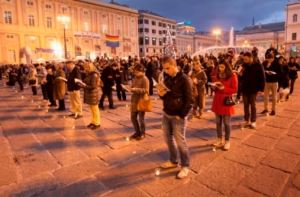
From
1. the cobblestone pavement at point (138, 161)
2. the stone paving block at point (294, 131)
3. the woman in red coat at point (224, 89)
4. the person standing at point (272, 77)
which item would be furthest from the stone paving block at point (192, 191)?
the person standing at point (272, 77)

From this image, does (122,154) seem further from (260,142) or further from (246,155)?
(260,142)

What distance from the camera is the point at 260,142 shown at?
16.4 ft

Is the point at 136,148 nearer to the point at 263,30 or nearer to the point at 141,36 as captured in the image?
the point at 141,36

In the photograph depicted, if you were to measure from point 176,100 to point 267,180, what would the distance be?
68.7 inches

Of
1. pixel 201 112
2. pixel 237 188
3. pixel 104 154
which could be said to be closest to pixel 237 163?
pixel 237 188

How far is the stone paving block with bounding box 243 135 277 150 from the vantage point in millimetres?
4775

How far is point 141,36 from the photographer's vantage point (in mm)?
67250

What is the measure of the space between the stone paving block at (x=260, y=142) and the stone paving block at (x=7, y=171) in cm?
426

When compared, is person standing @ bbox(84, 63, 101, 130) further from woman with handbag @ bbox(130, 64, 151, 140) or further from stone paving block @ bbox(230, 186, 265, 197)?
stone paving block @ bbox(230, 186, 265, 197)

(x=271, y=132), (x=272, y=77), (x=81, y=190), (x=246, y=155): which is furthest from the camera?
(x=272, y=77)

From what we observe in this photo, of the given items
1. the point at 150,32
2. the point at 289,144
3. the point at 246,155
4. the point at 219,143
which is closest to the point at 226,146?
the point at 219,143

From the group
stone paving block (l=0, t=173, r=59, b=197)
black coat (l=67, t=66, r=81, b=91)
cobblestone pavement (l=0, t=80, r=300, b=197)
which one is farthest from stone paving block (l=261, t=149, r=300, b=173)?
black coat (l=67, t=66, r=81, b=91)

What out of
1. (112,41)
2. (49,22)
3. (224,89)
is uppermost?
(49,22)

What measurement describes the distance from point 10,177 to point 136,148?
2.20m
